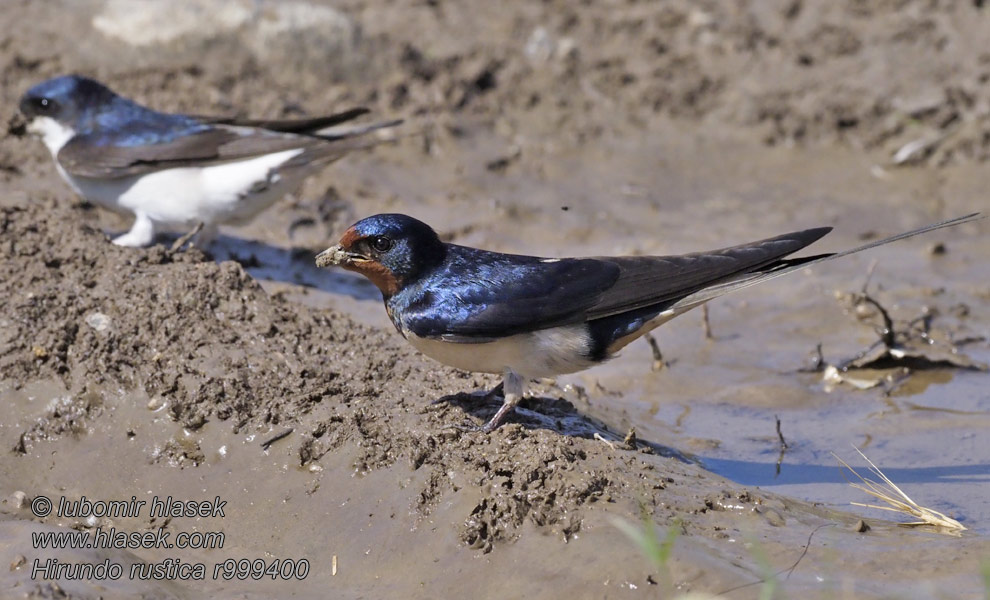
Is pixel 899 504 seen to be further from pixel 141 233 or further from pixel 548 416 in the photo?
pixel 141 233

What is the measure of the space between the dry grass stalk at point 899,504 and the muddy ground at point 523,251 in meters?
0.09

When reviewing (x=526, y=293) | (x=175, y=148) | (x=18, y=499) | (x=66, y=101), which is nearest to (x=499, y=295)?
(x=526, y=293)

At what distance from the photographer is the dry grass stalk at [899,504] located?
4250mm

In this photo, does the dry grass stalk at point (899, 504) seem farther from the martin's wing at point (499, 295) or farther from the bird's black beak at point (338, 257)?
the bird's black beak at point (338, 257)

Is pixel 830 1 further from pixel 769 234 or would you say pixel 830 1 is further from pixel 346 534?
pixel 346 534

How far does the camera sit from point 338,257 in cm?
486

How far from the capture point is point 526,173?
8789mm

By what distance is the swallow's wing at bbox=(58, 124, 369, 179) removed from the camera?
277 inches

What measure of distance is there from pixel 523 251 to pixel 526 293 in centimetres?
306

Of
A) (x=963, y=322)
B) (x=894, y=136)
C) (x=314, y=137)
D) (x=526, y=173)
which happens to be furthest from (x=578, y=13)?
(x=963, y=322)

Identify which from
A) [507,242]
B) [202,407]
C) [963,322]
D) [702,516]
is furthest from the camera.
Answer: [507,242]

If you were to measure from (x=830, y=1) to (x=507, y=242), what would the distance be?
4029mm

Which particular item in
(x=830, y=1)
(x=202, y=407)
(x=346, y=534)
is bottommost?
(x=346, y=534)

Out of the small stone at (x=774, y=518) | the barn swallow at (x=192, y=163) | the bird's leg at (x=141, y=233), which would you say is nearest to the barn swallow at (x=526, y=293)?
the small stone at (x=774, y=518)
